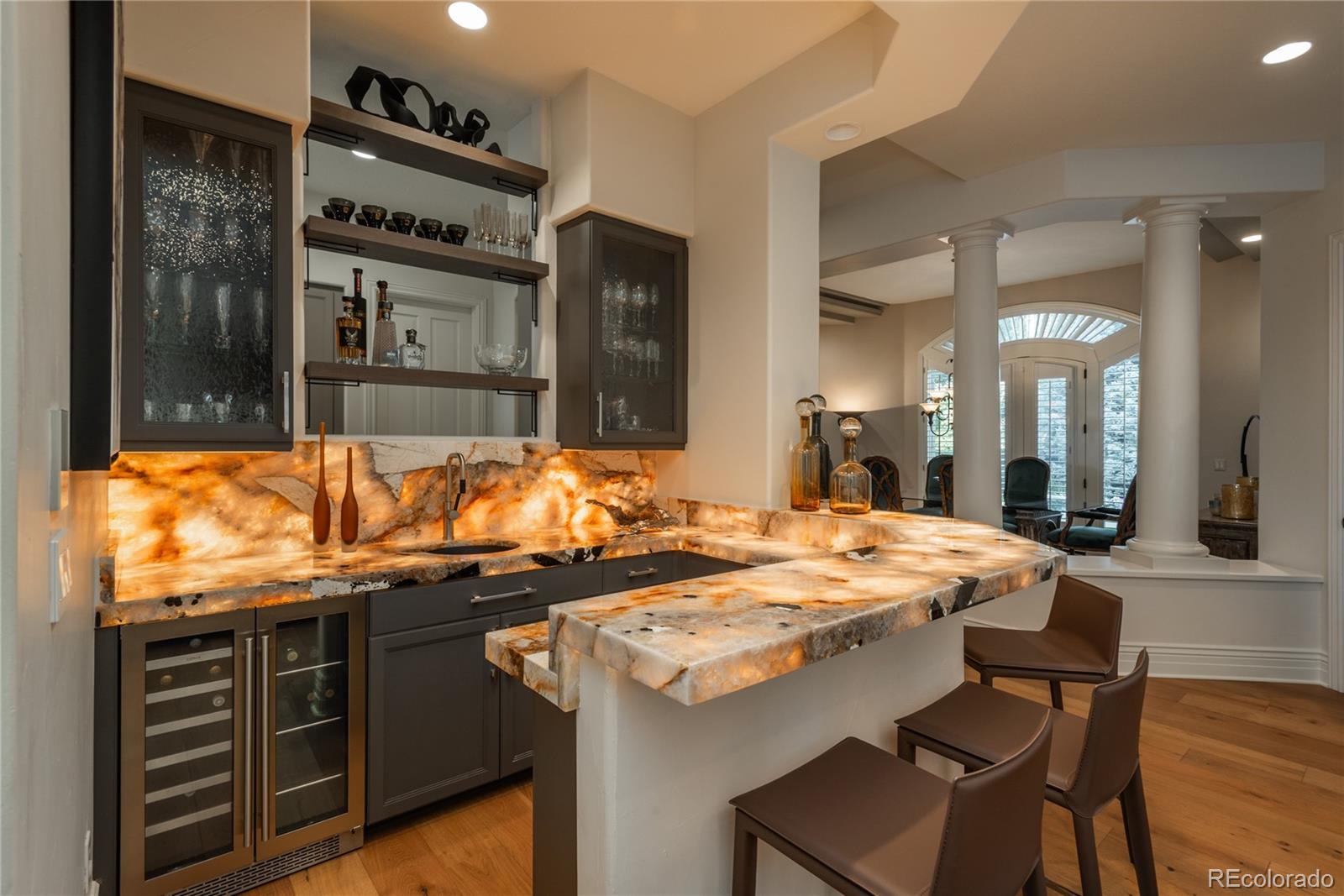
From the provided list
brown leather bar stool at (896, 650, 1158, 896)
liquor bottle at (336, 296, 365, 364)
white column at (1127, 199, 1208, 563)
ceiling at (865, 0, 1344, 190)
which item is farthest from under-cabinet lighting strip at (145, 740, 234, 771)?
white column at (1127, 199, 1208, 563)

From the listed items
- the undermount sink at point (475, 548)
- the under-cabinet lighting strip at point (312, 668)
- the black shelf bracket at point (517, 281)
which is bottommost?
the under-cabinet lighting strip at point (312, 668)

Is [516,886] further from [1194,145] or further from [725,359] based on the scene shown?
[1194,145]

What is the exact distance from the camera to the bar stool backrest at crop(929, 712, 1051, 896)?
88 cm

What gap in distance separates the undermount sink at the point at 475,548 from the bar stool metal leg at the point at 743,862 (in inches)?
65.8

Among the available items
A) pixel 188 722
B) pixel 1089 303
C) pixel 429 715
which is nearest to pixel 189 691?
pixel 188 722

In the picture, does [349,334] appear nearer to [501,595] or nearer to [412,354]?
[412,354]

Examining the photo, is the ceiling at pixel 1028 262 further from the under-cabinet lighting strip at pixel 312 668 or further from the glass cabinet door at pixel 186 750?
the glass cabinet door at pixel 186 750

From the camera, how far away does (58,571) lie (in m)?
0.88

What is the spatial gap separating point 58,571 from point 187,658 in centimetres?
111

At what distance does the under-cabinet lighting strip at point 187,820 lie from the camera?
5.67 ft

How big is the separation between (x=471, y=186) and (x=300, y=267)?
3.33 feet

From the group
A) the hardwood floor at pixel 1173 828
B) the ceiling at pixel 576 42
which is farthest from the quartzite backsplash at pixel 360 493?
the ceiling at pixel 576 42

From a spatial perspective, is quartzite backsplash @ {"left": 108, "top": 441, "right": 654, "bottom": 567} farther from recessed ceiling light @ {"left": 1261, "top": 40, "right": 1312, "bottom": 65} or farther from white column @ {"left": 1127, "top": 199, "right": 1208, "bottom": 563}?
recessed ceiling light @ {"left": 1261, "top": 40, "right": 1312, "bottom": 65}

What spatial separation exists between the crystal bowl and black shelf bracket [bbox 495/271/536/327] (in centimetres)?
26
